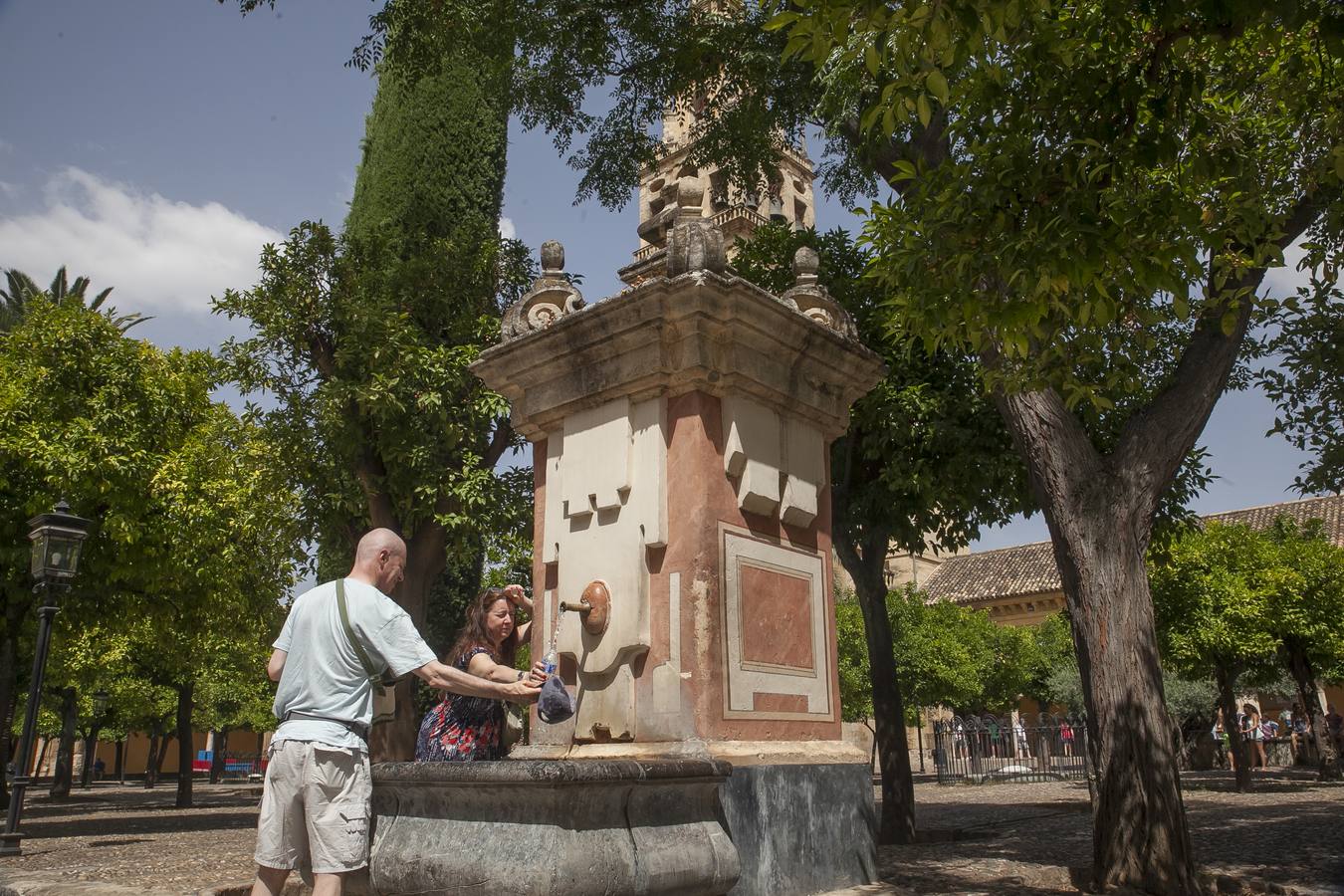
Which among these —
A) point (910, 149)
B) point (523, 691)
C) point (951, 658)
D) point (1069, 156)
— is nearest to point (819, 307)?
point (1069, 156)

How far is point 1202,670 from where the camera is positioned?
78.0 feet

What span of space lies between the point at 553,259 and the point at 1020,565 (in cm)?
4795

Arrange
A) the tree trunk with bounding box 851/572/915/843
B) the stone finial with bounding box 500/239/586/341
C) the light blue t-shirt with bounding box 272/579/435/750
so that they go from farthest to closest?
1. the tree trunk with bounding box 851/572/915/843
2. the stone finial with bounding box 500/239/586/341
3. the light blue t-shirt with bounding box 272/579/435/750

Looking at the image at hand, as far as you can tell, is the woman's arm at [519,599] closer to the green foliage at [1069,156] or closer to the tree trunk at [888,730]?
the green foliage at [1069,156]

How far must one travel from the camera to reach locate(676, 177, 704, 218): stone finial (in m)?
5.45

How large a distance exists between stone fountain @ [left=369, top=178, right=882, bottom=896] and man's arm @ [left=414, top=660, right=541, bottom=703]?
551 millimetres

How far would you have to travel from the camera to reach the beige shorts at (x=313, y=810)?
336 centimetres

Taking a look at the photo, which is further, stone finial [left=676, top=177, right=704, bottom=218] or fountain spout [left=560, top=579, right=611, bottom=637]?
stone finial [left=676, top=177, right=704, bottom=218]

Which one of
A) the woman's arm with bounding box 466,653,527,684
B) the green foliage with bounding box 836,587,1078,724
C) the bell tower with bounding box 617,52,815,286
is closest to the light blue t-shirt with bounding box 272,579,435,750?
the woman's arm with bounding box 466,653,527,684

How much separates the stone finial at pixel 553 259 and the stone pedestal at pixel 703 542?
26 cm

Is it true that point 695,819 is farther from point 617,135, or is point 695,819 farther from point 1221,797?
point 1221,797

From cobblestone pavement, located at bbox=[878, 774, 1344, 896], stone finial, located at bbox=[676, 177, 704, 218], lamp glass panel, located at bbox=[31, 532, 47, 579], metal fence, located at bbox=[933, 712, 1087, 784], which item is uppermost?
stone finial, located at bbox=[676, 177, 704, 218]

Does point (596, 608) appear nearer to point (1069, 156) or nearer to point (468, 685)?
point (468, 685)

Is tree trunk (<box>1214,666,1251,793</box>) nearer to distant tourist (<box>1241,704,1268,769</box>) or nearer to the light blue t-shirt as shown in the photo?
distant tourist (<box>1241,704,1268,769</box>)
